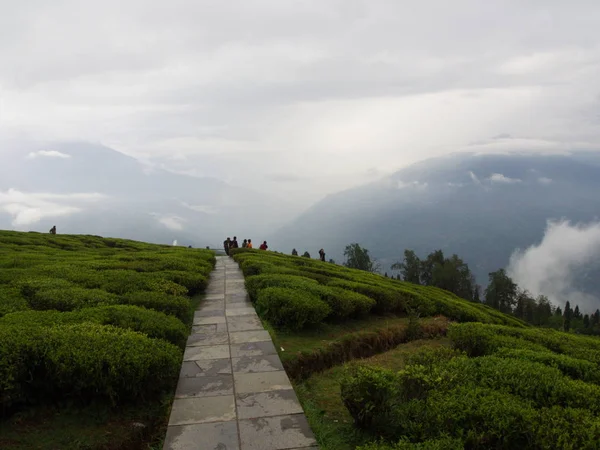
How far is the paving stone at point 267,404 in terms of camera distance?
549cm

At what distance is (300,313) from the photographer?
921 cm

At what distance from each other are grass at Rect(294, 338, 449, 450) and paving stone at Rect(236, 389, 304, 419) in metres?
0.19

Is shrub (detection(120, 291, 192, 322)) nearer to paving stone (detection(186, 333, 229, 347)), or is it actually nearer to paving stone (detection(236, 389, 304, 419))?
paving stone (detection(186, 333, 229, 347))

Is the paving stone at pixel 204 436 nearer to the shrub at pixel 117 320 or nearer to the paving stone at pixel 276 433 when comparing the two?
the paving stone at pixel 276 433

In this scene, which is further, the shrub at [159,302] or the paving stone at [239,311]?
the paving stone at [239,311]

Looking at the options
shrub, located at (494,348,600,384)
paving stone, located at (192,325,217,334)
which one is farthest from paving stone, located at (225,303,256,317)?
shrub, located at (494,348,600,384)

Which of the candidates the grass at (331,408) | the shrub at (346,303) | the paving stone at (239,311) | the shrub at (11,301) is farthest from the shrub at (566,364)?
the shrub at (11,301)

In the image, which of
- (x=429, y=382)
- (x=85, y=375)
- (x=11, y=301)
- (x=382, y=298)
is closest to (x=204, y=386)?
(x=85, y=375)

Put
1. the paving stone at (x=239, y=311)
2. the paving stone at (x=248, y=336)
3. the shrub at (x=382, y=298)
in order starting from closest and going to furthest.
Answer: the paving stone at (x=248, y=336) < the paving stone at (x=239, y=311) < the shrub at (x=382, y=298)

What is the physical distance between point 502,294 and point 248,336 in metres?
82.0

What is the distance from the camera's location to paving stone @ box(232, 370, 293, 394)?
20.2 ft

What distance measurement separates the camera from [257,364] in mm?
7102

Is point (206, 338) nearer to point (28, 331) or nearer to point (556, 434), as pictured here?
point (28, 331)

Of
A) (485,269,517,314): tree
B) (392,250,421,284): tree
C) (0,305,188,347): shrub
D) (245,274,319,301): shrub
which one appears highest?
(245,274,319,301): shrub
